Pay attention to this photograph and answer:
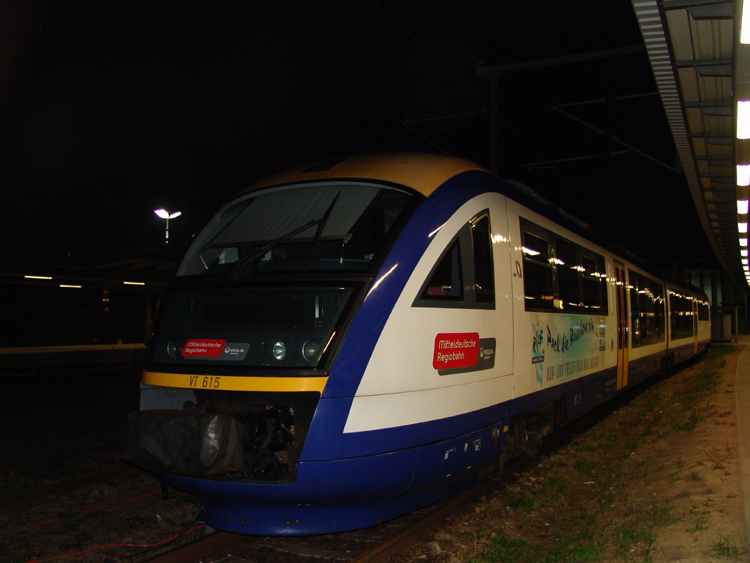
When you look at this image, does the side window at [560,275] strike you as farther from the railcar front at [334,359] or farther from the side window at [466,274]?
the railcar front at [334,359]

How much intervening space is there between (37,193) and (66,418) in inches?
385

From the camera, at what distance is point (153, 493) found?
6.69 metres

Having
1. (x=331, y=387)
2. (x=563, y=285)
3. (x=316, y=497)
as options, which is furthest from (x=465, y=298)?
(x=563, y=285)

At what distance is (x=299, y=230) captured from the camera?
504 cm

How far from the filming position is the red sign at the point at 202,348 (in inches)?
185

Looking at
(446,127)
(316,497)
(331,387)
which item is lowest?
(316,497)

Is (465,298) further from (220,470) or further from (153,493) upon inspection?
(153,493)

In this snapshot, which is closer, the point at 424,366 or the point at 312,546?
the point at 424,366

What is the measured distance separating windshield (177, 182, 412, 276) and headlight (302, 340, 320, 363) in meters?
0.61

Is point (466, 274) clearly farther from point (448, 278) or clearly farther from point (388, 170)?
point (388, 170)

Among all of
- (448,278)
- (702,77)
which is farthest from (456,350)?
(702,77)

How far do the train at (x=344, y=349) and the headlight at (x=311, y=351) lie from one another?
1 cm

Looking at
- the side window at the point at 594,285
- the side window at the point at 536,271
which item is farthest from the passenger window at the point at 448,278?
the side window at the point at 594,285

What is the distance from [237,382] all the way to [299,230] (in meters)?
1.32
